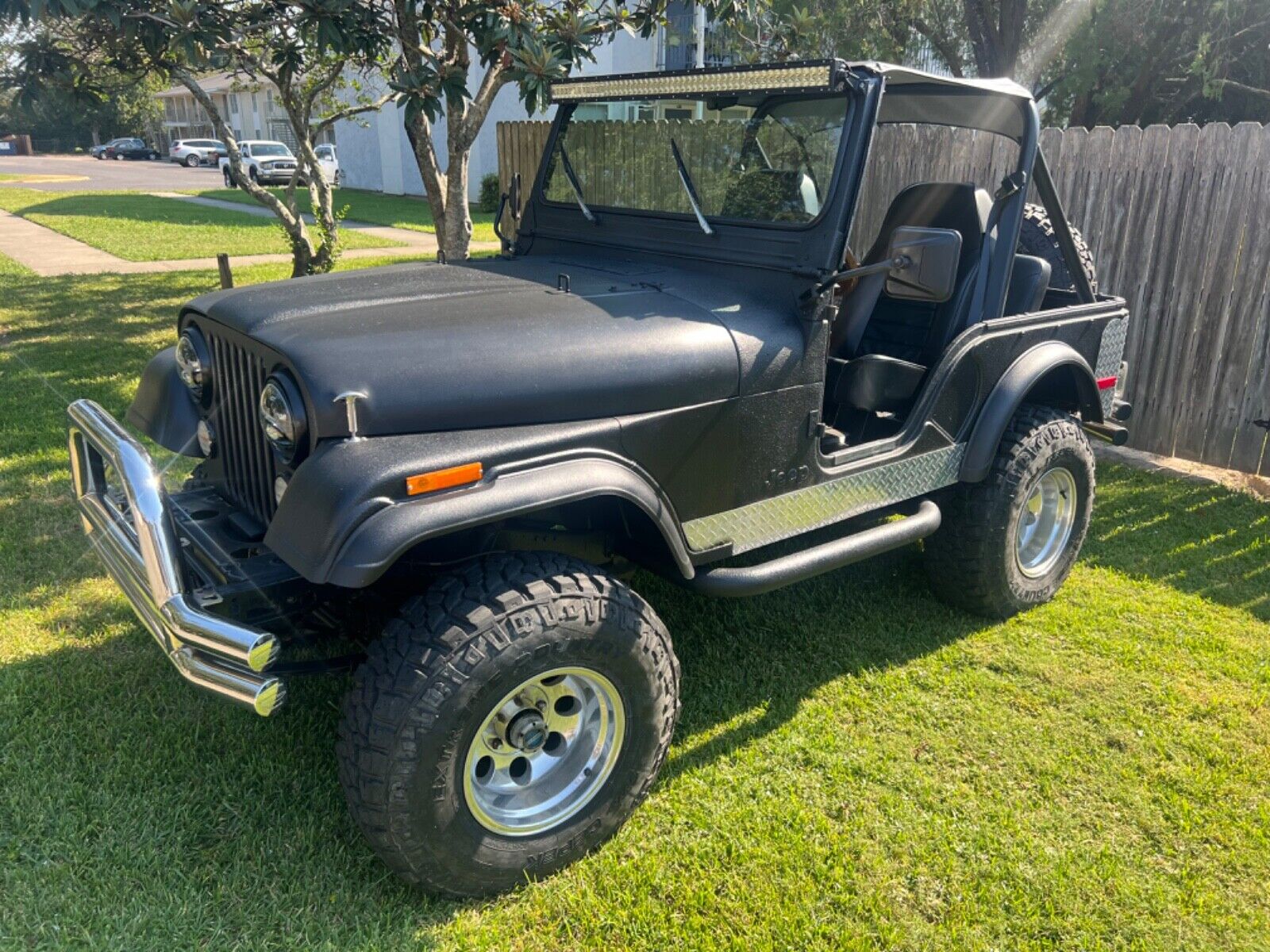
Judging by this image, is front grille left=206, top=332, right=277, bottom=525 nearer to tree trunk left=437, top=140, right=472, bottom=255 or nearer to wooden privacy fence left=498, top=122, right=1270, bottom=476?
tree trunk left=437, top=140, right=472, bottom=255

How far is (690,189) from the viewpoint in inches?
136

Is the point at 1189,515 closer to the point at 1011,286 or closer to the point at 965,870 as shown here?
the point at 1011,286

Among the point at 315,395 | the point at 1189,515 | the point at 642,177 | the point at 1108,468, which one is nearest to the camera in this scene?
the point at 315,395

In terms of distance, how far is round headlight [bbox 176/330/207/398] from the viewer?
9.80 ft

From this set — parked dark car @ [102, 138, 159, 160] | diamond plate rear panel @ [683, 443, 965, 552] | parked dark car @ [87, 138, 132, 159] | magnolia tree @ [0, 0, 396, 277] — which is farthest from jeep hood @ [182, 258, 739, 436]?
parked dark car @ [87, 138, 132, 159]

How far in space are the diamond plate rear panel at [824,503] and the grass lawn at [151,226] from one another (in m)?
12.3

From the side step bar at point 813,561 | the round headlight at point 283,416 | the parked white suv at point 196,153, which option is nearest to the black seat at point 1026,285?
→ the side step bar at point 813,561

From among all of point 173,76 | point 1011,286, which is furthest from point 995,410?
point 173,76

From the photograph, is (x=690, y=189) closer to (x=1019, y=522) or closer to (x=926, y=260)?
(x=926, y=260)

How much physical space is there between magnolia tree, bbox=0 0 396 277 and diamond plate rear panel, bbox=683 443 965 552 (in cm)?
339

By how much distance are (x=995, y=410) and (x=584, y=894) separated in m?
2.29

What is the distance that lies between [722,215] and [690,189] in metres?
0.19

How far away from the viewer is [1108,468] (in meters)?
6.04

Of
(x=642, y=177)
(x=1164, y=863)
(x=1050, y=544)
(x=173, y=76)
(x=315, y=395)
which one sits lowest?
(x=1164, y=863)
